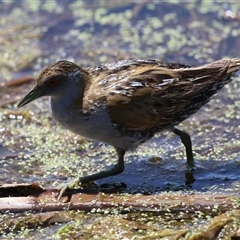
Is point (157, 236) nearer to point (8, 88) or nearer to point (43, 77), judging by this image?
point (43, 77)

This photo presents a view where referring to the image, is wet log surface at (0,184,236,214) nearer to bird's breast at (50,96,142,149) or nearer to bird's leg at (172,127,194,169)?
bird's breast at (50,96,142,149)

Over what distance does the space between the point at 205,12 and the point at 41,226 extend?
6.45m

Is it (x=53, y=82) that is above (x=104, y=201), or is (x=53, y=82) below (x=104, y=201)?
above

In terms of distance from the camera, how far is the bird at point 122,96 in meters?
6.71

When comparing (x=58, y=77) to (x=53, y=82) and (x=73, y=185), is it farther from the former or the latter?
(x=73, y=185)

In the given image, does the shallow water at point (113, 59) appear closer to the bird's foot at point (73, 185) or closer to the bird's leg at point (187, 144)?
the bird's leg at point (187, 144)

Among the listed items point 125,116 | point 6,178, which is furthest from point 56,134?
point 125,116

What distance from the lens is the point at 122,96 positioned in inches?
263

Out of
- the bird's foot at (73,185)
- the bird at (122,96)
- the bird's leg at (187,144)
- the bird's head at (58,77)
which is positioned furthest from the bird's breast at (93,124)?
the bird's leg at (187,144)

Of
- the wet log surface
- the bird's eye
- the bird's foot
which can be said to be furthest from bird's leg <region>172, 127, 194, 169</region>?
the bird's eye

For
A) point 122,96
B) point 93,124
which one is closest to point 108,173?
point 93,124

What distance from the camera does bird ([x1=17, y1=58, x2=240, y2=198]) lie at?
671 centimetres

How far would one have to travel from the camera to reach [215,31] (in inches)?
438


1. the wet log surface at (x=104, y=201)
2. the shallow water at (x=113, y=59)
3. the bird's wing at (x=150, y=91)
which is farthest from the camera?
the shallow water at (x=113, y=59)
